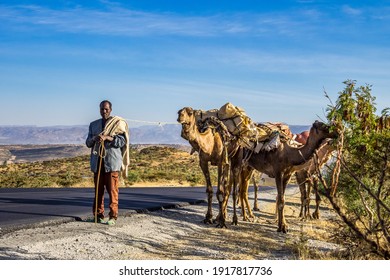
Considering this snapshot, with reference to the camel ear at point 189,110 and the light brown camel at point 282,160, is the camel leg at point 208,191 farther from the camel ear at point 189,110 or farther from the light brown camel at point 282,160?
the camel ear at point 189,110

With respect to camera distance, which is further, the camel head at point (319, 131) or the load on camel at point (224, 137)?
the load on camel at point (224, 137)

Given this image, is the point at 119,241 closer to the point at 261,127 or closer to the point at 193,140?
the point at 193,140

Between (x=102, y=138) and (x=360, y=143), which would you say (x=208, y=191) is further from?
(x=360, y=143)

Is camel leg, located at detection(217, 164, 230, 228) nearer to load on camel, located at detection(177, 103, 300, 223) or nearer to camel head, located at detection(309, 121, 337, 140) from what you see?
load on camel, located at detection(177, 103, 300, 223)

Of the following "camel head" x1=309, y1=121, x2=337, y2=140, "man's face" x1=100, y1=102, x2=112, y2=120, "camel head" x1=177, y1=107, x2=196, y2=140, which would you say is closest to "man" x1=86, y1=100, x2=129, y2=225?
"man's face" x1=100, y1=102, x2=112, y2=120

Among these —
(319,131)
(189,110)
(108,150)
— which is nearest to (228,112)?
(189,110)

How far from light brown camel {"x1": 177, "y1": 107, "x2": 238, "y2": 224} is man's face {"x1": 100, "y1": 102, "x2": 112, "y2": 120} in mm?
1592

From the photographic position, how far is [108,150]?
479 inches

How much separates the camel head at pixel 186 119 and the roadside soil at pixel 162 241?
229cm

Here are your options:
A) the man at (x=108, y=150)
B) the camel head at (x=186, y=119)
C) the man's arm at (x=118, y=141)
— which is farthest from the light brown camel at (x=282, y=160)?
the man's arm at (x=118, y=141)

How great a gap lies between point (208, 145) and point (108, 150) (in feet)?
8.50

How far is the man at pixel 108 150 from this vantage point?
39.7 ft

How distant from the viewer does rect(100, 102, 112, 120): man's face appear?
39.6 ft

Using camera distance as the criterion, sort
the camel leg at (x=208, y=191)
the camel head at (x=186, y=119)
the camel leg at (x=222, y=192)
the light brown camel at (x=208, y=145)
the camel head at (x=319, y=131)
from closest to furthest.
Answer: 1. the camel head at (x=319, y=131)
2. the camel head at (x=186, y=119)
3. the light brown camel at (x=208, y=145)
4. the camel leg at (x=222, y=192)
5. the camel leg at (x=208, y=191)
